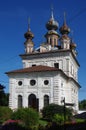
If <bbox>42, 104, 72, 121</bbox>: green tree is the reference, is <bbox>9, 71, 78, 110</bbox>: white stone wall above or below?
above

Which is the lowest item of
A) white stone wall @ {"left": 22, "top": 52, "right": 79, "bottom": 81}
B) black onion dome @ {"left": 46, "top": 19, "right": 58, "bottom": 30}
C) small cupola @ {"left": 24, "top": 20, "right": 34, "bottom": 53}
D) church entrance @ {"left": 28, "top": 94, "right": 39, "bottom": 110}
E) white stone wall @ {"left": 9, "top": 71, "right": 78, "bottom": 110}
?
church entrance @ {"left": 28, "top": 94, "right": 39, "bottom": 110}

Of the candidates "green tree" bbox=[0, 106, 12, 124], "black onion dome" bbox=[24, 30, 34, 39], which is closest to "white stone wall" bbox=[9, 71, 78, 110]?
"green tree" bbox=[0, 106, 12, 124]

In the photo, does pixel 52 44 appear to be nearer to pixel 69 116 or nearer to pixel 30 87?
pixel 30 87

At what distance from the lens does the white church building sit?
166 ft

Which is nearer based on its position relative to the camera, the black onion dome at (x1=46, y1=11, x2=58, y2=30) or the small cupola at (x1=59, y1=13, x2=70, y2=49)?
the small cupola at (x1=59, y1=13, x2=70, y2=49)

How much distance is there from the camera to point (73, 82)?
197ft

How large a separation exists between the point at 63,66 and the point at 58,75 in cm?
802

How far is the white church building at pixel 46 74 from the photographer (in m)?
50.7

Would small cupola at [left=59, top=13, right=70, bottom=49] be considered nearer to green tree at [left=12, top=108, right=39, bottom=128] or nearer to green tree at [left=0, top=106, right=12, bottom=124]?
green tree at [left=0, top=106, right=12, bottom=124]

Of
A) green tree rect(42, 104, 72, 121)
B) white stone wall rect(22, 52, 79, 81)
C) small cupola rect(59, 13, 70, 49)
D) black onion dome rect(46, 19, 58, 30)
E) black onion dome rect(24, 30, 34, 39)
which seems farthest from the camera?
black onion dome rect(46, 19, 58, 30)

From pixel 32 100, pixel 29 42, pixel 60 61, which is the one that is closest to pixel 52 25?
pixel 29 42

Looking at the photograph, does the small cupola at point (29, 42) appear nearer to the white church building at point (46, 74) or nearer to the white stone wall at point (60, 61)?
the white church building at point (46, 74)

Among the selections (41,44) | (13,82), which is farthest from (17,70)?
(41,44)

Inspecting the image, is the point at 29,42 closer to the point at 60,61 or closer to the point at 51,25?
the point at 51,25
